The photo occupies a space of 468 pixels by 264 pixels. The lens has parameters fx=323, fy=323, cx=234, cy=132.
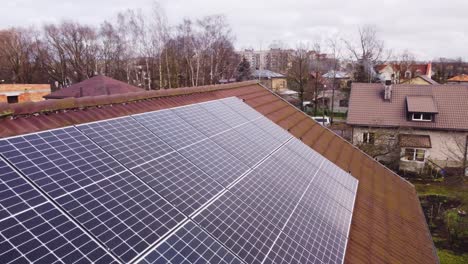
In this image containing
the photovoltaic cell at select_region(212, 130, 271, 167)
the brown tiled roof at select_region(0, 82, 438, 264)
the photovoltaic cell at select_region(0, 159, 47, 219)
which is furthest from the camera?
the photovoltaic cell at select_region(212, 130, 271, 167)

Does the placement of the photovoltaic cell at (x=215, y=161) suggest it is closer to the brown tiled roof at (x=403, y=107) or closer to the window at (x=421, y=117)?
the brown tiled roof at (x=403, y=107)

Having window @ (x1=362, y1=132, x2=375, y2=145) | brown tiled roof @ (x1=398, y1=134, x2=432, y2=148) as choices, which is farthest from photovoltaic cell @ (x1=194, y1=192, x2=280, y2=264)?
brown tiled roof @ (x1=398, y1=134, x2=432, y2=148)

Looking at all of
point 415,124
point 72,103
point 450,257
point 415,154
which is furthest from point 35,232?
point 415,124

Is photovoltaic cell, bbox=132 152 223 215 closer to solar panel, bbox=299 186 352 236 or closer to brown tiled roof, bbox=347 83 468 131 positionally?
solar panel, bbox=299 186 352 236

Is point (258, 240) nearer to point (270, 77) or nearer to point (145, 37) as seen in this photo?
point (145, 37)

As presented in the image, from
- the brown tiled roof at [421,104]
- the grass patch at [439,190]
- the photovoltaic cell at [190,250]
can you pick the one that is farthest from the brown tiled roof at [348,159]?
the brown tiled roof at [421,104]

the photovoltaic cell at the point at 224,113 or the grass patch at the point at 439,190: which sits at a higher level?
the photovoltaic cell at the point at 224,113
